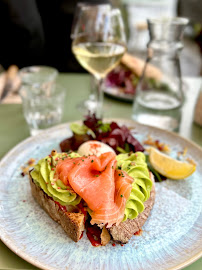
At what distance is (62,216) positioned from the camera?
0.89 meters

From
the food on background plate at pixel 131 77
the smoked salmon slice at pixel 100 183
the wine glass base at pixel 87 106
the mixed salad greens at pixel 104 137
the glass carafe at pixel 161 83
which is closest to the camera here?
the smoked salmon slice at pixel 100 183

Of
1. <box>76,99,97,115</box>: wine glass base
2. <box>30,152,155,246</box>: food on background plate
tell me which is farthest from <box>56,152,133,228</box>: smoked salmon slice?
<box>76,99,97,115</box>: wine glass base

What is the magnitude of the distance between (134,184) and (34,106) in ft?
2.62

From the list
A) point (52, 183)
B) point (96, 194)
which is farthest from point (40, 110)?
point (96, 194)

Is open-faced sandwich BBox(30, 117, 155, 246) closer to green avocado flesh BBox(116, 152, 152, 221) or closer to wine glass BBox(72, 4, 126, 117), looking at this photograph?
green avocado flesh BBox(116, 152, 152, 221)

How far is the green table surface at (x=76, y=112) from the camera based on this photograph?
1.47 metres

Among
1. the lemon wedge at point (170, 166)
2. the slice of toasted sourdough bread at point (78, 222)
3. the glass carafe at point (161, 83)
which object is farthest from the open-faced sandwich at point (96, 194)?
the glass carafe at point (161, 83)

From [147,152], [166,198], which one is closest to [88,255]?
[166,198]

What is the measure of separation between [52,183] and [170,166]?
49cm

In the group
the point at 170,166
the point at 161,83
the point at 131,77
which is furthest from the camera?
the point at 131,77

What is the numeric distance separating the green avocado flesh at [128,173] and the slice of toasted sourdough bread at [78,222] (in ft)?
0.07

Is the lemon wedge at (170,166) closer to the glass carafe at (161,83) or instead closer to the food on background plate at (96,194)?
the food on background plate at (96,194)

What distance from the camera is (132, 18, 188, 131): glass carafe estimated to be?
145 centimetres

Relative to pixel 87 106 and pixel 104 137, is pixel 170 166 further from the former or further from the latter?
pixel 87 106
